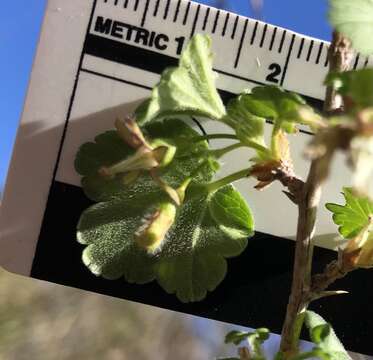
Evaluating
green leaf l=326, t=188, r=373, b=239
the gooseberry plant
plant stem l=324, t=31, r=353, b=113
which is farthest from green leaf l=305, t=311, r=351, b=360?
plant stem l=324, t=31, r=353, b=113

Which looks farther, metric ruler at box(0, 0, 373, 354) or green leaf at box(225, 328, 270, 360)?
metric ruler at box(0, 0, 373, 354)

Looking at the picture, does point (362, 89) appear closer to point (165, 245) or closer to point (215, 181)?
point (215, 181)

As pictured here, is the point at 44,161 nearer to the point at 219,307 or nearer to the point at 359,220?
the point at 219,307

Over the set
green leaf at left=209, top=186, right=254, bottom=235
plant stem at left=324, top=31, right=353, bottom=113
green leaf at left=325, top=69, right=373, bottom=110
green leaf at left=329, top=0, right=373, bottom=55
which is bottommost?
green leaf at left=209, top=186, right=254, bottom=235

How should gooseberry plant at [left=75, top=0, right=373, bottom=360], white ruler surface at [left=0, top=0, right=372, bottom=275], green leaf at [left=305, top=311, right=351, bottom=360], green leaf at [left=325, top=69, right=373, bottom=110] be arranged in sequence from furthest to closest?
1. white ruler surface at [left=0, top=0, right=372, bottom=275]
2. green leaf at [left=305, top=311, right=351, bottom=360]
3. gooseberry plant at [left=75, top=0, right=373, bottom=360]
4. green leaf at [left=325, top=69, right=373, bottom=110]

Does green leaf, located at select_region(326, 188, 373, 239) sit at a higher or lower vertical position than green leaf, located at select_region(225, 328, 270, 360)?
higher

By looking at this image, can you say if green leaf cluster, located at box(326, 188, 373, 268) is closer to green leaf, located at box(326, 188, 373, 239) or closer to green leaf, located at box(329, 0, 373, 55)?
green leaf, located at box(326, 188, 373, 239)

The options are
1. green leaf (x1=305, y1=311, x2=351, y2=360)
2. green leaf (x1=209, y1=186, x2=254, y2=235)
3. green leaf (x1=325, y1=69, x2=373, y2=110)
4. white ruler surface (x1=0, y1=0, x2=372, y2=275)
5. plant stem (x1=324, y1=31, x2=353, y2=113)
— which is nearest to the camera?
green leaf (x1=325, y1=69, x2=373, y2=110)

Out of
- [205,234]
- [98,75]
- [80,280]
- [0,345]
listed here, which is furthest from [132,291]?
[0,345]
